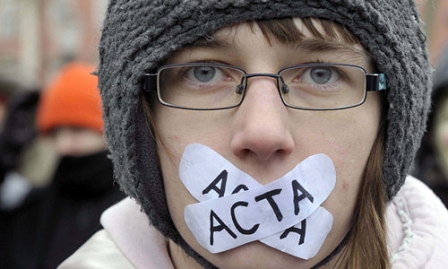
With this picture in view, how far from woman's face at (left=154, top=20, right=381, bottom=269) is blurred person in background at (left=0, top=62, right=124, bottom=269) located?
7.65 ft

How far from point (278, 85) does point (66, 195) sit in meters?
2.87

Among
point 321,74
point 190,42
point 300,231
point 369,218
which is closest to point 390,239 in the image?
point 369,218

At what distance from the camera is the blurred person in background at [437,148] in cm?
377

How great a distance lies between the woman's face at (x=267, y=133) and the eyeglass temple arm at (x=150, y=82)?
60 mm

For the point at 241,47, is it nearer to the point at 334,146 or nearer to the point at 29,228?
the point at 334,146

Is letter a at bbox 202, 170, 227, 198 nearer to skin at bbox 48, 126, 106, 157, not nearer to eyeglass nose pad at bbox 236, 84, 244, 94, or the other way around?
eyeglass nose pad at bbox 236, 84, 244, 94

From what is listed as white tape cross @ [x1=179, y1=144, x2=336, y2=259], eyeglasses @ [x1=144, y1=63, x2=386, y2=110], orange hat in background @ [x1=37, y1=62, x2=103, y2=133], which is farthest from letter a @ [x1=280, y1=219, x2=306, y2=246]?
orange hat in background @ [x1=37, y1=62, x2=103, y2=133]

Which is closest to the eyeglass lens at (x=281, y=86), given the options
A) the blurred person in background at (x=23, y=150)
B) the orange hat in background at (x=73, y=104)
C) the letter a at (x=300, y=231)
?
the letter a at (x=300, y=231)

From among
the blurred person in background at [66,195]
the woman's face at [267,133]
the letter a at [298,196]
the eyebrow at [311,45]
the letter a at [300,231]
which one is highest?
the eyebrow at [311,45]

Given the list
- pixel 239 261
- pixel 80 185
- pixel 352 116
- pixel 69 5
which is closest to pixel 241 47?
pixel 352 116

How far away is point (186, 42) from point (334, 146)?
457mm

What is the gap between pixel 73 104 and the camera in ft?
14.1

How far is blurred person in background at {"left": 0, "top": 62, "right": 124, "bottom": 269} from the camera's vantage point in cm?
403

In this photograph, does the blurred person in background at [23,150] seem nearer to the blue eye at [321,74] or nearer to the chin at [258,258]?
the chin at [258,258]
